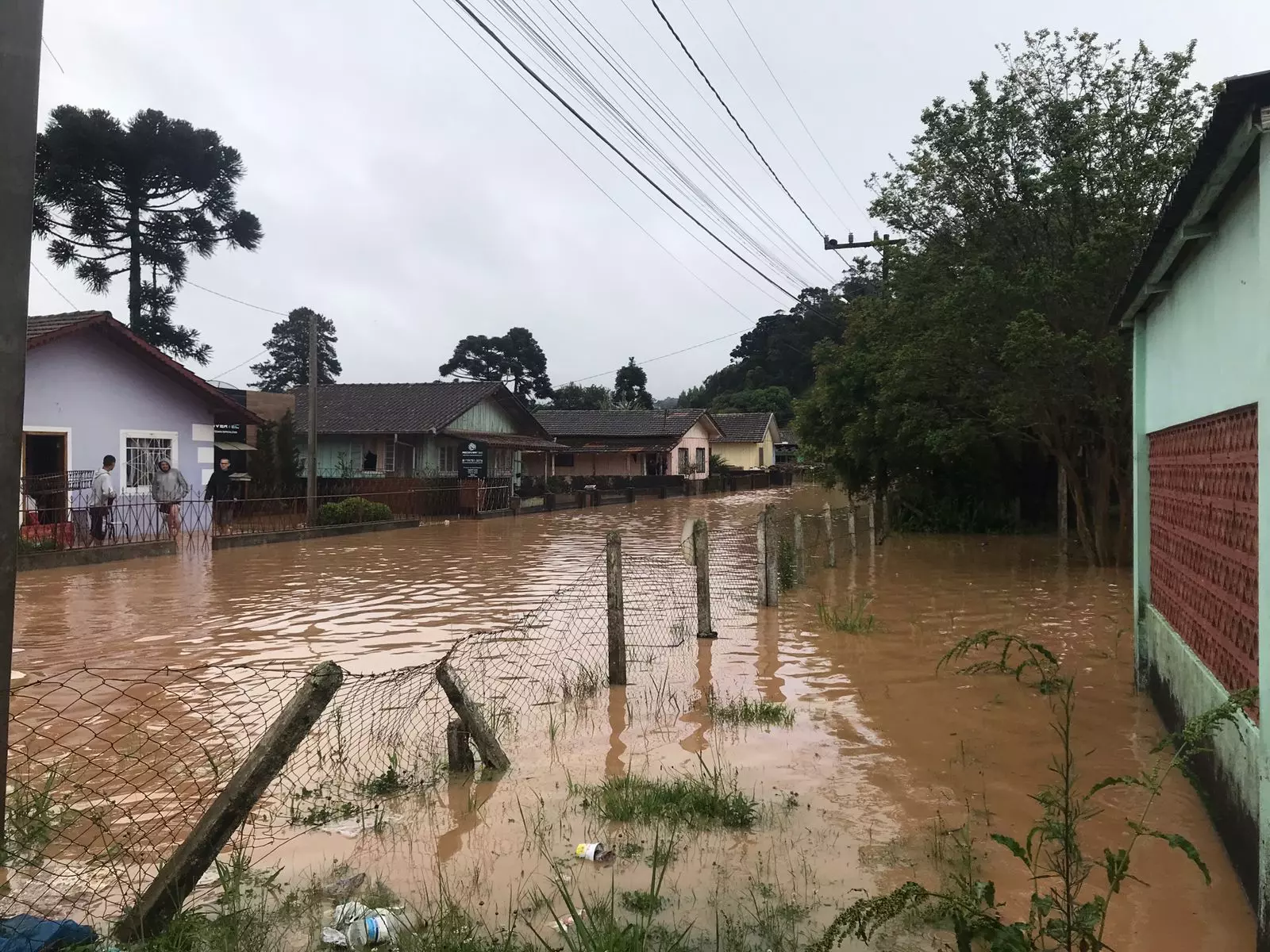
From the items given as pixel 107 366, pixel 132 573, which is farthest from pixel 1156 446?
pixel 107 366

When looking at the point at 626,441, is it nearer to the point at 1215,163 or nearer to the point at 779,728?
the point at 779,728

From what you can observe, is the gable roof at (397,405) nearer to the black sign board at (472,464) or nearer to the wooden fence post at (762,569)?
the black sign board at (472,464)

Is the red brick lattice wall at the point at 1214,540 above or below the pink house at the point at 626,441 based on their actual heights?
below

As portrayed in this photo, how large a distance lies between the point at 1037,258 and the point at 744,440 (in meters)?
49.2

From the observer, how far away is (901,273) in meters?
17.0

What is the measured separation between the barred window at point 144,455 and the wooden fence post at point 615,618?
57.9 ft

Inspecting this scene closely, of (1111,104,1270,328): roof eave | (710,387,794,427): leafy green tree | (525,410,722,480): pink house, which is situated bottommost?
(1111,104,1270,328): roof eave

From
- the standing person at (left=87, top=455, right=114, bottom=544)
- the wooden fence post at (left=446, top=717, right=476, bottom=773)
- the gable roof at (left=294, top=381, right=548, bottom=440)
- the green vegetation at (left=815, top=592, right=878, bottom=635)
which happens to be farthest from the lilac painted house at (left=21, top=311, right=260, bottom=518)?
the wooden fence post at (left=446, top=717, right=476, bottom=773)

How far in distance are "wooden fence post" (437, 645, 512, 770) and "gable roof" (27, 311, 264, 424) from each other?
15.8m

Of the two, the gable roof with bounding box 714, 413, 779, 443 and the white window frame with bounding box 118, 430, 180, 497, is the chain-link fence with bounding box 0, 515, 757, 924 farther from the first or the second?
the gable roof with bounding box 714, 413, 779, 443

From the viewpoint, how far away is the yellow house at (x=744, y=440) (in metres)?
64.7

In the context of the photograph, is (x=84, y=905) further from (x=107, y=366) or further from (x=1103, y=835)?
(x=107, y=366)

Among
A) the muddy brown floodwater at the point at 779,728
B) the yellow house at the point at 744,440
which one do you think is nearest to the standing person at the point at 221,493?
the muddy brown floodwater at the point at 779,728

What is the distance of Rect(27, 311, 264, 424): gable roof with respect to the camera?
64.2 feet
